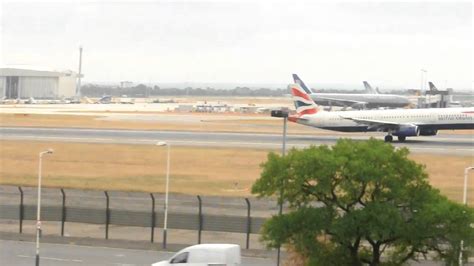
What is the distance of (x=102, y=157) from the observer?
86562mm

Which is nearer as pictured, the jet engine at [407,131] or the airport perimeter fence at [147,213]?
the airport perimeter fence at [147,213]

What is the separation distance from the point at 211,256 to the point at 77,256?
8.19 metres

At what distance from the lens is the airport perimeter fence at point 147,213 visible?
4625cm

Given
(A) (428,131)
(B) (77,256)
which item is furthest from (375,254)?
(A) (428,131)

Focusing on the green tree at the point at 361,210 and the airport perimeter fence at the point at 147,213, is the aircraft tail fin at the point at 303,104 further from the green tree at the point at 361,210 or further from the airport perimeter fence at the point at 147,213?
the green tree at the point at 361,210

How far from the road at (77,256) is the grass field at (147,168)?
61.1 ft

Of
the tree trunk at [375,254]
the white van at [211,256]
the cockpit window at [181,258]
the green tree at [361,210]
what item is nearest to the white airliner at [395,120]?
the cockpit window at [181,258]

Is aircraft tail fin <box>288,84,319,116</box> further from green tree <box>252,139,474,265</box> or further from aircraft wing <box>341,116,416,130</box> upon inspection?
green tree <box>252,139,474,265</box>

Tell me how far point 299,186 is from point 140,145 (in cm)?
6770

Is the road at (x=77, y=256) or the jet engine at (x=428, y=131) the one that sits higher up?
the jet engine at (x=428, y=131)

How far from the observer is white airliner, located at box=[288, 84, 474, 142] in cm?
10650

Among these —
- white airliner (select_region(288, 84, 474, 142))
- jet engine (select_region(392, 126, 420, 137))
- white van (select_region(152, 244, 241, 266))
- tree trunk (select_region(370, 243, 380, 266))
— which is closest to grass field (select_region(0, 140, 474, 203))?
jet engine (select_region(392, 126, 420, 137))

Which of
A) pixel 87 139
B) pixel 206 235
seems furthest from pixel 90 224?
pixel 87 139

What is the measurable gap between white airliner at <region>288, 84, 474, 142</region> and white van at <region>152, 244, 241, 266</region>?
68.9m
